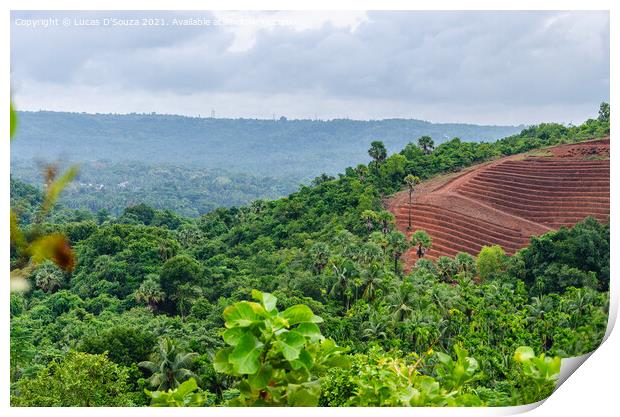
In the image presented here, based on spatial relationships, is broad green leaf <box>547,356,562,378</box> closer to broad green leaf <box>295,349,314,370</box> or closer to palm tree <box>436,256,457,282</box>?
broad green leaf <box>295,349,314,370</box>

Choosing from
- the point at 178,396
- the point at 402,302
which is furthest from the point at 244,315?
the point at 402,302

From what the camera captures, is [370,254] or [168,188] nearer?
[370,254]

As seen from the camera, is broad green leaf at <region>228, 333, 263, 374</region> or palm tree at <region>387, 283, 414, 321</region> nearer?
broad green leaf at <region>228, 333, 263, 374</region>

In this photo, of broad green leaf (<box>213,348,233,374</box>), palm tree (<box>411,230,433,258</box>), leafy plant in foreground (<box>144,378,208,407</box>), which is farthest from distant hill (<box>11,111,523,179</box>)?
broad green leaf (<box>213,348,233,374</box>)

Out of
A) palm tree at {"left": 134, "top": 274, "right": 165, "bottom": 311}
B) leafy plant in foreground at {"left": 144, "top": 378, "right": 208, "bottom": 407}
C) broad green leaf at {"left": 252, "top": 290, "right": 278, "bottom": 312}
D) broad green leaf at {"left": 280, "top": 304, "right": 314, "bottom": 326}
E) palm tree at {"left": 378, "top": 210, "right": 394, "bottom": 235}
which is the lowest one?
palm tree at {"left": 134, "top": 274, "right": 165, "bottom": 311}

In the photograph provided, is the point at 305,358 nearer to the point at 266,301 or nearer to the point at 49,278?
the point at 266,301
